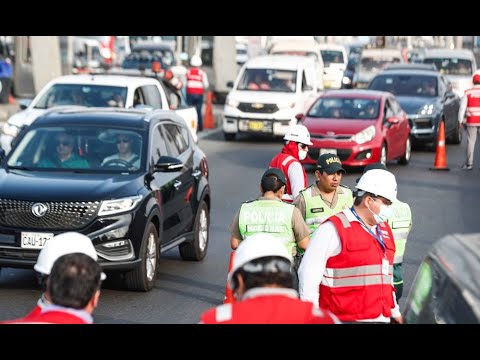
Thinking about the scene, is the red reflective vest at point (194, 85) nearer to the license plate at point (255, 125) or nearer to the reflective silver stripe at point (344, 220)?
the license plate at point (255, 125)

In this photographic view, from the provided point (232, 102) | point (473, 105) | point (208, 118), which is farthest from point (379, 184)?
point (208, 118)

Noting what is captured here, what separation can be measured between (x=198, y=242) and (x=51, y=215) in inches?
111

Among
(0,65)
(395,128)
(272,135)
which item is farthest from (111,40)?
(395,128)

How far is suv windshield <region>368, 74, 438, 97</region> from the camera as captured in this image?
30.0m

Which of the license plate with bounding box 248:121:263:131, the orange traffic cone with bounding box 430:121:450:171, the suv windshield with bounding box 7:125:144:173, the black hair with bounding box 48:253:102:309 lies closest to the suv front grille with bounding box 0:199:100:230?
the suv windshield with bounding box 7:125:144:173

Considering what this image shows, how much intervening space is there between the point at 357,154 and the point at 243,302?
1936 centimetres

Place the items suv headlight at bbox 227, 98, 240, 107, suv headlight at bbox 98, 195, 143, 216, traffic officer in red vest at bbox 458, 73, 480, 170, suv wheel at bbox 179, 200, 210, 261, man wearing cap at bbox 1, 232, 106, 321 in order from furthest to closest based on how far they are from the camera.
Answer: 1. suv headlight at bbox 227, 98, 240, 107
2. traffic officer in red vest at bbox 458, 73, 480, 170
3. suv wheel at bbox 179, 200, 210, 261
4. suv headlight at bbox 98, 195, 143, 216
5. man wearing cap at bbox 1, 232, 106, 321

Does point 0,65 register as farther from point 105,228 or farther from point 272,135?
point 105,228

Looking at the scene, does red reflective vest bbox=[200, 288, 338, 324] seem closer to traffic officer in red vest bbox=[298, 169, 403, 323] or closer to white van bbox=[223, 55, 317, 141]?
traffic officer in red vest bbox=[298, 169, 403, 323]

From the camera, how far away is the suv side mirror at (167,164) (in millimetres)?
12938

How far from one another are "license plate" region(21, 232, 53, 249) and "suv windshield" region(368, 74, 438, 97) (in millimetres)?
18900

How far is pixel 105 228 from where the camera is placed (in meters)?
12.0

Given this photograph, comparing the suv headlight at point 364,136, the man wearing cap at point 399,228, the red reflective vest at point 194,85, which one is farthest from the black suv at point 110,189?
the red reflective vest at point 194,85
